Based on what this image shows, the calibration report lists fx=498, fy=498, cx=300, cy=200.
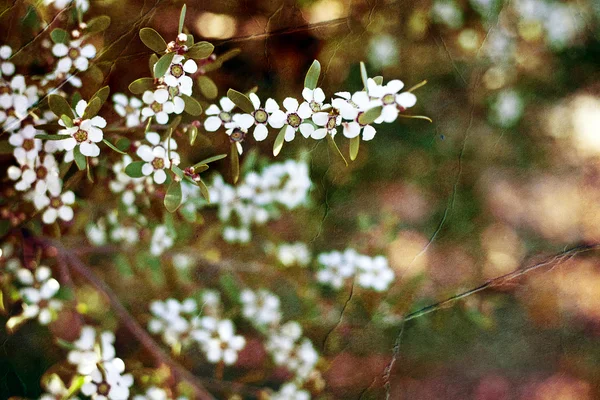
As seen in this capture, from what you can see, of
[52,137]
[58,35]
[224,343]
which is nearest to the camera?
[52,137]

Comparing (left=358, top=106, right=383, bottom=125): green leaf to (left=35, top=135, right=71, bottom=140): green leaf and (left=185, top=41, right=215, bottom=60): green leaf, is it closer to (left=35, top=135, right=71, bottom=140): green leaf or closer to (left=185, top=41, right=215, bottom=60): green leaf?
(left=185, top=41, right=215, bottom=60): green leaf

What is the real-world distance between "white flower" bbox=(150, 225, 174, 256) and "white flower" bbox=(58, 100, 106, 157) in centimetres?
20

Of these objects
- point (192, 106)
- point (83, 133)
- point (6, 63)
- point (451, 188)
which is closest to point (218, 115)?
point (192, 106)

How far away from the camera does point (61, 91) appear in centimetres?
A: 65

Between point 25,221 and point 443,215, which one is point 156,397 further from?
point 443,215

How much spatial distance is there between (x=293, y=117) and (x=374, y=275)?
12.1 inches

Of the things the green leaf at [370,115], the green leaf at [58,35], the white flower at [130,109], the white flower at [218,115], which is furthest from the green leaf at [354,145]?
the green leaf at [58,35]

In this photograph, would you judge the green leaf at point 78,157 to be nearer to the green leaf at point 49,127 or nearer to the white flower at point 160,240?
the green leaf at point 49,127

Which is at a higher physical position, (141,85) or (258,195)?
(141,85)

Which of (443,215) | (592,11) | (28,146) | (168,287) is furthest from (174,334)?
(592,11)

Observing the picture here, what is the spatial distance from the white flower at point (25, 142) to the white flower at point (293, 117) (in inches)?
11.3

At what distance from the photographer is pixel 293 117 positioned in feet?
1.79

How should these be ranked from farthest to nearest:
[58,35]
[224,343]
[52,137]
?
[224,343]
[58,35]
[52,137]

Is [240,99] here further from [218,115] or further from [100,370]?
[100,370]
